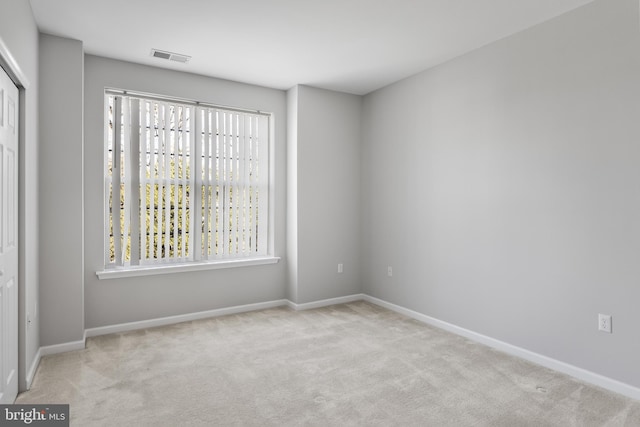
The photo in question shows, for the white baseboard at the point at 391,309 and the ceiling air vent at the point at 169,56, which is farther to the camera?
the ceiling air vent at the point at 169,56

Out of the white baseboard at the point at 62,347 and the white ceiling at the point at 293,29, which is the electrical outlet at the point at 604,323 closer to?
the white ceiling at the point at 293,29

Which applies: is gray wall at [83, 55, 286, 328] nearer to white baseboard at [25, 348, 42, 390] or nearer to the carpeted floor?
the carpeted floor

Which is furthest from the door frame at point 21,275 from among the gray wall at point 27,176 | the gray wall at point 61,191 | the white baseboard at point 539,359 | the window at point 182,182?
the white baseboard at point 539,359

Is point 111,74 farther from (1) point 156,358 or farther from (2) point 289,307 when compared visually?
(2) point 289,307

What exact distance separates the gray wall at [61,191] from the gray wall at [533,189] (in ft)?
10.5

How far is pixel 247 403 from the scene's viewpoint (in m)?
2.38

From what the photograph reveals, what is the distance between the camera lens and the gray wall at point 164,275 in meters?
3.58

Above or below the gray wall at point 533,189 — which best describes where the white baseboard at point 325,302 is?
below

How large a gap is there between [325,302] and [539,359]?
7.83 ft

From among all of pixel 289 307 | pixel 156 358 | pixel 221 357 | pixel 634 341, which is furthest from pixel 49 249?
pixel 634 341

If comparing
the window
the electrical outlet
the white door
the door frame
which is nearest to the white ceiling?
the window

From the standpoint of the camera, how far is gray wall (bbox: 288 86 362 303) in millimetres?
4520

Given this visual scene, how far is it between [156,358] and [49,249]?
128 centimetres

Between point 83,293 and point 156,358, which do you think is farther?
point 83,293
